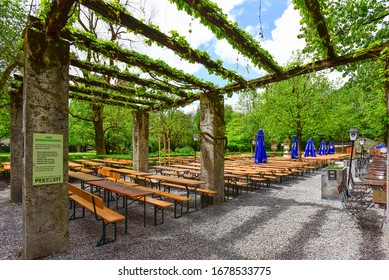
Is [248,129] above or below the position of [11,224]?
above

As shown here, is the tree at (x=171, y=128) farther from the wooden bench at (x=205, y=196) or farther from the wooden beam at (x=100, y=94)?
the wooden bench at (x=205, y=196)

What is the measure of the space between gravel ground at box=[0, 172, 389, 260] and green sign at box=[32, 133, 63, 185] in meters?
1.27

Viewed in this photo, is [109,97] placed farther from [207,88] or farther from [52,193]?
Answer: [52,193]

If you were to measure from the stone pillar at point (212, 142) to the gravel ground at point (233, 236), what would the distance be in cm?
84

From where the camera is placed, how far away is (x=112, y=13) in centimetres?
371

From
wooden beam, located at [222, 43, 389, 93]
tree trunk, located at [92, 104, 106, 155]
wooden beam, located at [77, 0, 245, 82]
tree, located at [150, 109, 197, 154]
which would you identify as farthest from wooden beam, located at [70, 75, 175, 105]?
tree, located at [150, 109, 197, 154]

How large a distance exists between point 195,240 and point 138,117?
720 cm

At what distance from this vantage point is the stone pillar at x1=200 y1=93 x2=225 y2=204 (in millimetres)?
7445

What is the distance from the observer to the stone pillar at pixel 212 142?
7.45m

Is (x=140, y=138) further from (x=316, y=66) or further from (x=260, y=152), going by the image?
(x=316, y=66)

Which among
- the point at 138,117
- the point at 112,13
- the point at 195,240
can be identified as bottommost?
the point at 195,240

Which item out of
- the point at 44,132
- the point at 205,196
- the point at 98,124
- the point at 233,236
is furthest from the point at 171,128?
the point at 44,132
